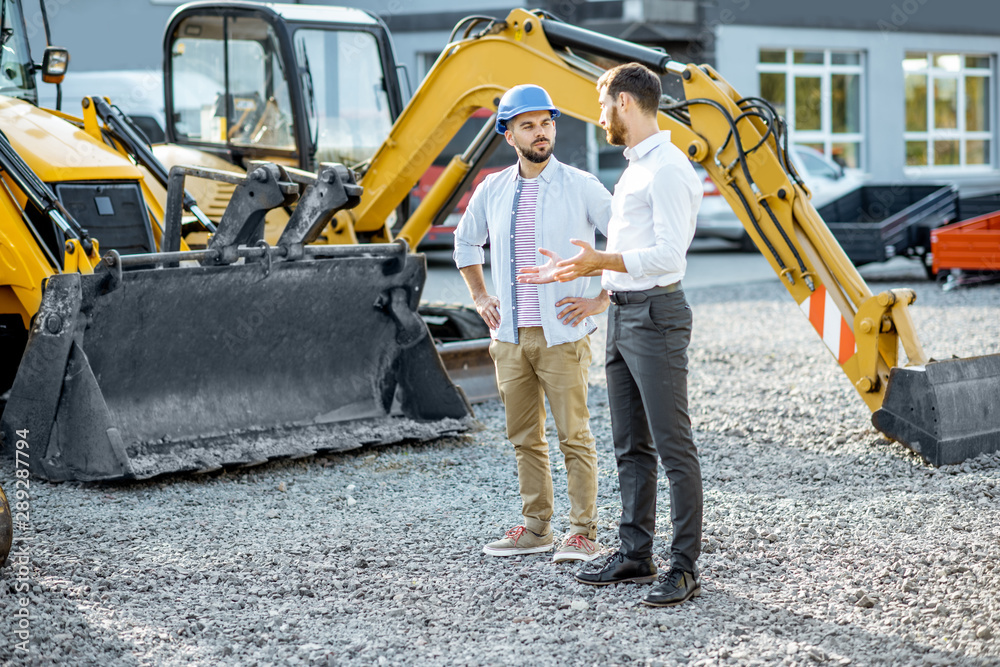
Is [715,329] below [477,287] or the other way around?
below

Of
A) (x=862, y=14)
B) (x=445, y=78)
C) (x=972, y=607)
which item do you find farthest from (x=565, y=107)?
(x=862, y=14)

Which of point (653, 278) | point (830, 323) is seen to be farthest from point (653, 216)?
point (830, 323)

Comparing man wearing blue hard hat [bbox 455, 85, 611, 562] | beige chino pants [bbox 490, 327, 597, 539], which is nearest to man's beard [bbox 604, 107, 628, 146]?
man wearing blue hard hat [bbox 455, 85, 611, 562]

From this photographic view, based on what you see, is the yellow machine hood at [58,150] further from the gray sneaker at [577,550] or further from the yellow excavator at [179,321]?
the gray sneaker at [577,550]

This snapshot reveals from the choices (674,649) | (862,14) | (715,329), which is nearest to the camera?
(674,649)

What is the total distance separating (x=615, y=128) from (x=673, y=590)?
1.60 metres

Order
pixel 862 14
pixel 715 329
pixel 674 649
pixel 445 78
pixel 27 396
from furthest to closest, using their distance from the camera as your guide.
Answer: pixel 862 14 → pixel 715 329 → pixel 445 78 → pixel 27 396 → pixel 674 649

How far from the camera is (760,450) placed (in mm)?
6430

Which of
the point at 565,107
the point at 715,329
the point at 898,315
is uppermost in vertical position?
the point at 565,107

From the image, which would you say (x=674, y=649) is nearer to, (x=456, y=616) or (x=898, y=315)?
(x=456, y=616)

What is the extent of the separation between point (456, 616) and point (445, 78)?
4.19 m

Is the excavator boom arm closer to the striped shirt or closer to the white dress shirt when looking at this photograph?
the striped shirt

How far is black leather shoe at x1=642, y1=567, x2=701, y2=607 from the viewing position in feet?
13.2

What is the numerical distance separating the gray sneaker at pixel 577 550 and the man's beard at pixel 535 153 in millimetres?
1454
